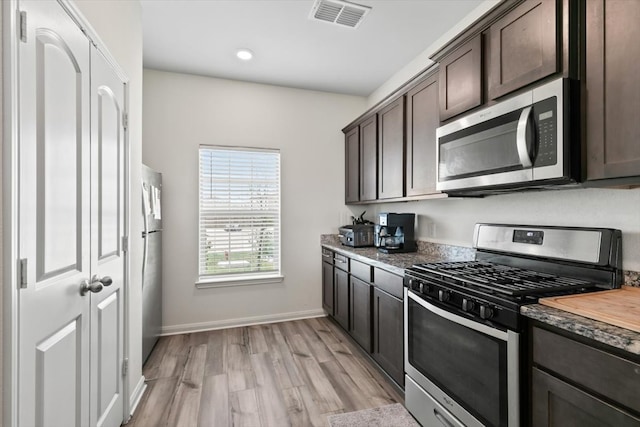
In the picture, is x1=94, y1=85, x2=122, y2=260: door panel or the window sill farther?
the window sill

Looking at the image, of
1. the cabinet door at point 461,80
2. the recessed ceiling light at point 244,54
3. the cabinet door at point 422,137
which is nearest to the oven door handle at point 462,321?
the cabinet door at point 422,137

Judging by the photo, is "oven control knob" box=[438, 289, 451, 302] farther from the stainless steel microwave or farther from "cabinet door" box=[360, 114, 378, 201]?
"cabinet door" box=[360, 114, 378, 201]

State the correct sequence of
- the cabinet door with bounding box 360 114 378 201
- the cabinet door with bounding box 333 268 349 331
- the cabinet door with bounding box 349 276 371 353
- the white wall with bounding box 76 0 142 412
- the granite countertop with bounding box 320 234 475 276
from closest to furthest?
the white wall with bounding box 76 0 142 412
the granite countertop with bounding box 320 234 475 276
the cabinet door with bounding box 349 276 371 353
the cabinet door with bounding box 333 268 349 331
the cabinet door with bounding box 360 114 378 201

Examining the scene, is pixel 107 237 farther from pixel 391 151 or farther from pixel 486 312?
pixel 391 151

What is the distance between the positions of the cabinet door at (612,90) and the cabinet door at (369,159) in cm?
197

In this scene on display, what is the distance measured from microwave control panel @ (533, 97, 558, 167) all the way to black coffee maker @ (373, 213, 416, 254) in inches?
60.4

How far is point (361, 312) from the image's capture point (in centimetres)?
273

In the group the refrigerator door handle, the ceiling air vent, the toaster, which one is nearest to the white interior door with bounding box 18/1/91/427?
the refrigerator door handle

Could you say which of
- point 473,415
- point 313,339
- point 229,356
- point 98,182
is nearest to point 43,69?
point 98,182

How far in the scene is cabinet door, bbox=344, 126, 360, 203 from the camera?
11.9 feet

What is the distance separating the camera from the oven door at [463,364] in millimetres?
1299

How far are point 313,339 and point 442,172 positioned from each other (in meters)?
2.17

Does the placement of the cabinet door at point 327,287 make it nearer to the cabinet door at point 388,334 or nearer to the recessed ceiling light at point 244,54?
the cabinet door at point 388,334

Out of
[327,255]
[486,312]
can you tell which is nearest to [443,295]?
[486,312]
